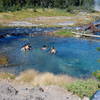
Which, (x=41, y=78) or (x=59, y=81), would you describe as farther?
(x=41, y=78)

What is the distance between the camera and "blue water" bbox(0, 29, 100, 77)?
123ft

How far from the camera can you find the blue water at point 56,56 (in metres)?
37.5

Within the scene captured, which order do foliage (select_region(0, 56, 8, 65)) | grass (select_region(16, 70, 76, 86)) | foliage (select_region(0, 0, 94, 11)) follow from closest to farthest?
grass (select_region(16, 70, 76, 86))
foliage (select_region(0, 56, 8, 65))
foliage (select_region(0, 0, 94, 11))

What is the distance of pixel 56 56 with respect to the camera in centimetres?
4497

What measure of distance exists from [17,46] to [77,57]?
546 inches

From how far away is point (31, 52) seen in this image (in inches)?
1882

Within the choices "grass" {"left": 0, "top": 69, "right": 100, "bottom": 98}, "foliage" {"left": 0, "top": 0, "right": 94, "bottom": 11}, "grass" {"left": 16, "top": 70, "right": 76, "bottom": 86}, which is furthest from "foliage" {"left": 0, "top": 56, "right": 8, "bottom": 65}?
"foliage" {"left": 0, "top": 0, "right": 94, "bottom": 11}

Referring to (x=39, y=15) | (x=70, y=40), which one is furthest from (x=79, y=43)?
(x=39, y=15)

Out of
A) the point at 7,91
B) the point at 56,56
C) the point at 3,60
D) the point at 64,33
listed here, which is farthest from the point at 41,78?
the point at 64,33

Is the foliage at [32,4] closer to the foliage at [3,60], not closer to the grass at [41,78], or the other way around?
the foliage at [3,60]

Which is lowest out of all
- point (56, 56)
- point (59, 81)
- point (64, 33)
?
point (64, 33)

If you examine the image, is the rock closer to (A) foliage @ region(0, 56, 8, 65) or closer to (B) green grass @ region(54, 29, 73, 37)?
(A) foliage @ region(0, 56, 8, 65)

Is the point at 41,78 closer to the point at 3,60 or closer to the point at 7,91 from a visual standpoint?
the point at 7,91

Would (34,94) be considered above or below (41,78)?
above
